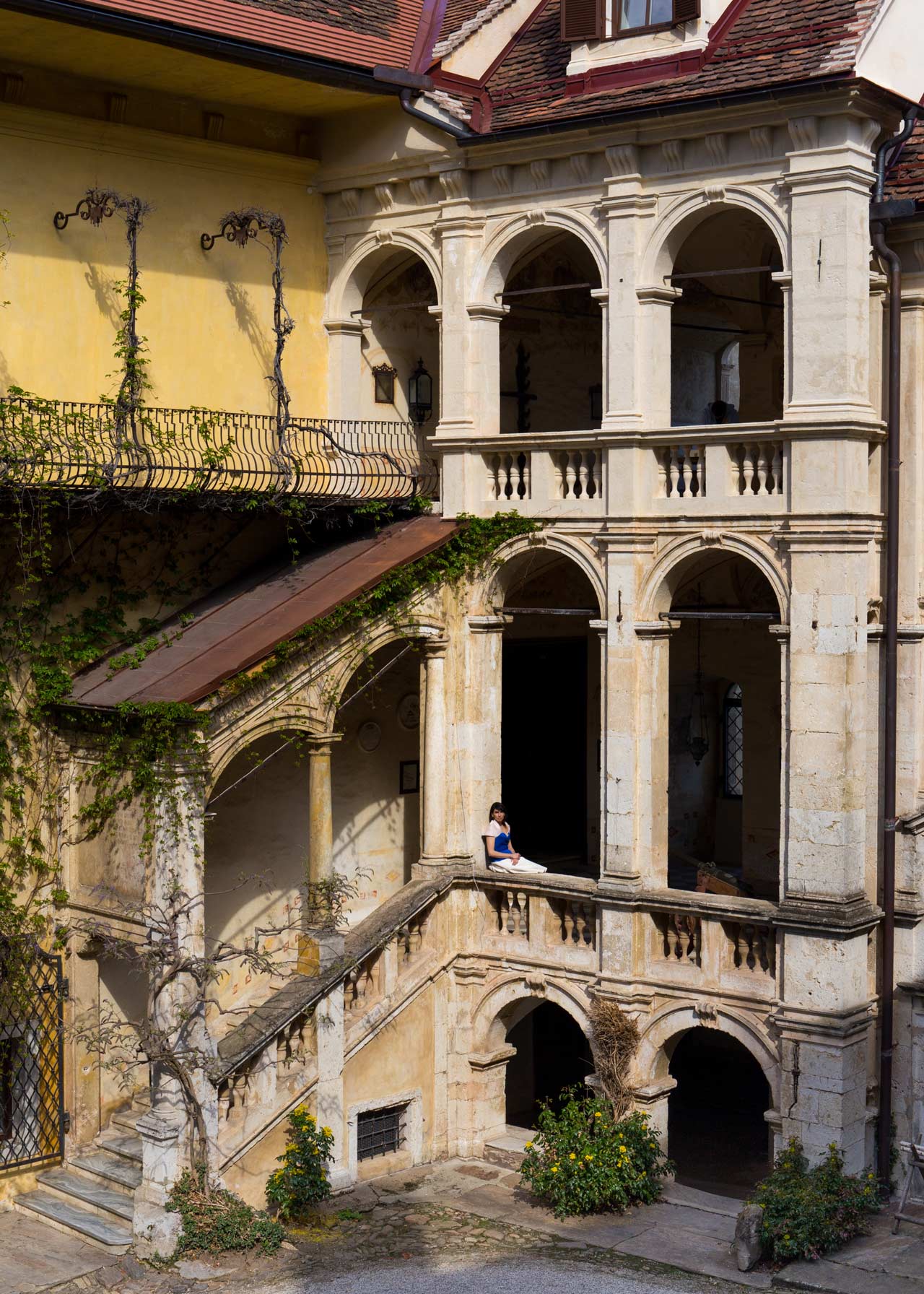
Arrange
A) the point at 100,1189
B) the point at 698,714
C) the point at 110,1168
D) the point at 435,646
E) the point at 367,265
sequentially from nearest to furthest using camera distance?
the point at 100,1189 → the point at 110,1168 → the point at 435,646 → the point at 367,265 → the point at 698,714

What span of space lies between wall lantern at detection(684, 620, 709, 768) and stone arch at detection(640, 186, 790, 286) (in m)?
6.50

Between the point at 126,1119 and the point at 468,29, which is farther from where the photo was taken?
the point at 468,29

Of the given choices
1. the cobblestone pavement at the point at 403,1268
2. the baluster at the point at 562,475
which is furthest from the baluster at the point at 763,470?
the cobblestone pavement at the point at 403,1268

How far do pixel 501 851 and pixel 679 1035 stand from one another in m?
2.79

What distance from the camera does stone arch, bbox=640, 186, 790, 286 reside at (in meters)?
18.4

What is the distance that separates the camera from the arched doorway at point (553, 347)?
2359 cm

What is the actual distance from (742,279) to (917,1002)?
9395 mm

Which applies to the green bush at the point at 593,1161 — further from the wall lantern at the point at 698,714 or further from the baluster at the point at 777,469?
the baluster at the point at 777,469

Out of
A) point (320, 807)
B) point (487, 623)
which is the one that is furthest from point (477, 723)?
point (320, 807)

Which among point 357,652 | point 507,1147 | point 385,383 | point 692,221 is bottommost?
point 507,1147

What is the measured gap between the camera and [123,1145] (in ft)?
64.4

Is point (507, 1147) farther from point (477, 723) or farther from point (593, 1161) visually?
point (477, 723)

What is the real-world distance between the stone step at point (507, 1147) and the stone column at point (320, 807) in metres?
3.78

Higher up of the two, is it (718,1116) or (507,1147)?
(507,1147)
